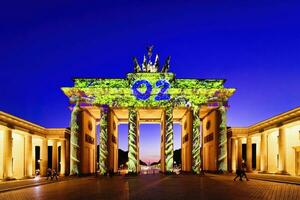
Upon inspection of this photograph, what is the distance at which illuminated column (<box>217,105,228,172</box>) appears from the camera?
62438 mm

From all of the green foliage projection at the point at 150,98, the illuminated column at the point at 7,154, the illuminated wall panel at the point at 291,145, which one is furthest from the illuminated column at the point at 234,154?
the illuminated column at the point at 7,154

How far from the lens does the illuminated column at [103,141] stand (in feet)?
207

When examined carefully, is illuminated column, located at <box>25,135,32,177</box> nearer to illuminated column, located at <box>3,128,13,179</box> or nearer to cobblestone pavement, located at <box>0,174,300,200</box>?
illuminated column, located at <box>3,128,13,179</box>

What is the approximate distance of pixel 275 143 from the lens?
6681cm

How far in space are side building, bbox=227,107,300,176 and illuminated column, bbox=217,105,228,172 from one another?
6.01 m

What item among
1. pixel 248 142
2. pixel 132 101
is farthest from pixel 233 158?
pixel 132 101

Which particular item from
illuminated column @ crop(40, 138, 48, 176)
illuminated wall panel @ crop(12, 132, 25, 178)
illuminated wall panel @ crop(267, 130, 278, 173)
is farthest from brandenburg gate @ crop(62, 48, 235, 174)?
illuminated wall panel @ crop(267, 130, 278, 173)

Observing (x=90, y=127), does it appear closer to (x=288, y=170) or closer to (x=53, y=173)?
(x=53, y=173)

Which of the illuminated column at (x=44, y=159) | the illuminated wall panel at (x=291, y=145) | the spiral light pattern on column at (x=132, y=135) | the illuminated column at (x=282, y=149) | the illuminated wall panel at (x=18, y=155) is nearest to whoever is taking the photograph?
the illuminated column at (x=282, y=149)

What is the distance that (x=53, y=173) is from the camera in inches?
1991

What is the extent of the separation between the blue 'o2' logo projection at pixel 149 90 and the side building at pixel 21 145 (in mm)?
14738

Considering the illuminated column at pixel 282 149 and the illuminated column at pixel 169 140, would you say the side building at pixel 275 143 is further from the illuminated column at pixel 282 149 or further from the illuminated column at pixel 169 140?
the illuminated column at pixel 169 140

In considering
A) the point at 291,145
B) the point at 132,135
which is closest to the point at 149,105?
the point at 132,135

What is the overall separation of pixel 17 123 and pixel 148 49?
26.1m
